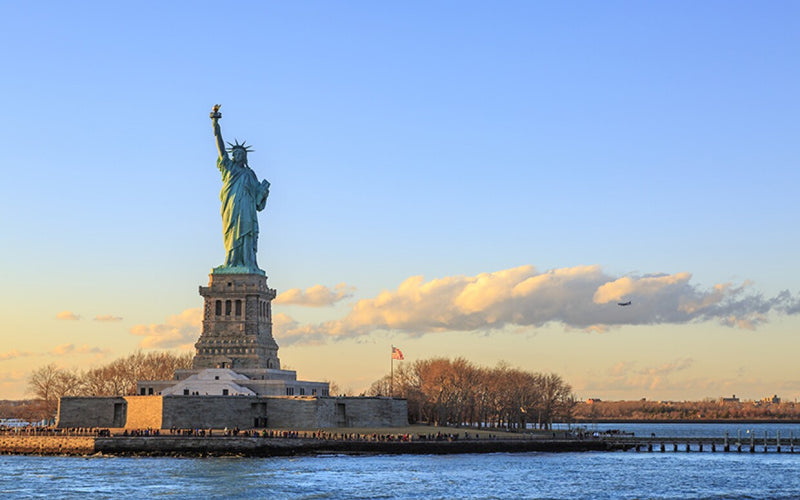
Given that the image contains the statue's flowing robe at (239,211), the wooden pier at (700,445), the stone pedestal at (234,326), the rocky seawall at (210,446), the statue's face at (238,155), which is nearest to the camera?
the rocky seawall at (210,446)

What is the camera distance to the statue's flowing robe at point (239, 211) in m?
110

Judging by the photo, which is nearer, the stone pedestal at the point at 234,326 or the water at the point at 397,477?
the water at the point at 397,477

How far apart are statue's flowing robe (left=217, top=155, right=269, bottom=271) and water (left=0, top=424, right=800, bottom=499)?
27.0 m

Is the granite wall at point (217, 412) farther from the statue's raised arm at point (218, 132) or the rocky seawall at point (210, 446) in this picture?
the statue's raised arm at point (218, 132)

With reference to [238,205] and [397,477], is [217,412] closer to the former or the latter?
[238,205]

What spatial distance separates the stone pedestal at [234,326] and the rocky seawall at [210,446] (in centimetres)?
1575

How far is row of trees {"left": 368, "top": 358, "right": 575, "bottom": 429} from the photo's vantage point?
12488 cm

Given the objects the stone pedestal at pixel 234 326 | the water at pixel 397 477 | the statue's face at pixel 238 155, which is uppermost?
the statue's face at pixel 238 155

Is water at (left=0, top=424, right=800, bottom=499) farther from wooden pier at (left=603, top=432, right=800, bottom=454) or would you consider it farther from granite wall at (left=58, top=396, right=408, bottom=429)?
wooden pier at (left=603, top=432, right=800, bottom=454)

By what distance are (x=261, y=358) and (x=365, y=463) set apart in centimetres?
2446

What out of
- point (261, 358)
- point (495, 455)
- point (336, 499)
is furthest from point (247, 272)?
point (336, 499)

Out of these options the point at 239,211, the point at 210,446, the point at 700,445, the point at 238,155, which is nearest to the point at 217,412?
the point at 210,446

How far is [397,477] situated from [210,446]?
20235mm

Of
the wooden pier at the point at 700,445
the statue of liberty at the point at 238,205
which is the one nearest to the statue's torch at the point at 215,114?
the statue of liberty at the point at 238,205
